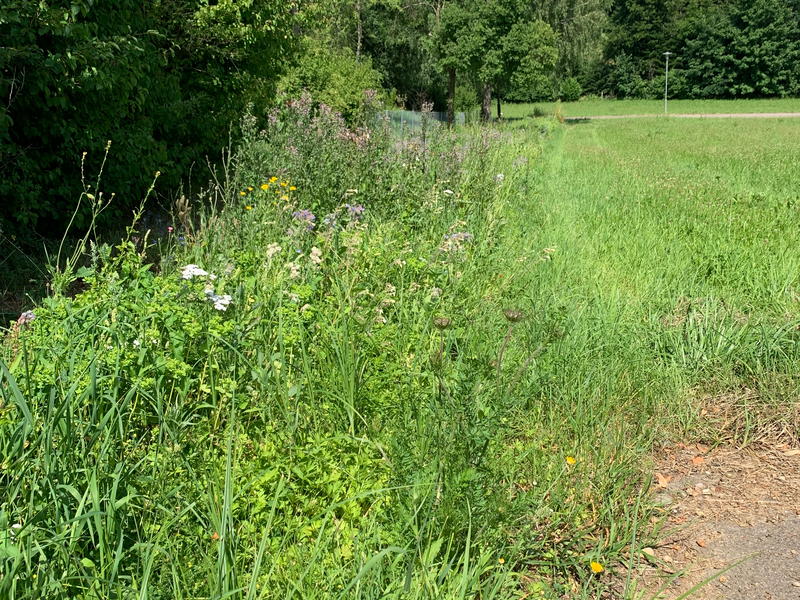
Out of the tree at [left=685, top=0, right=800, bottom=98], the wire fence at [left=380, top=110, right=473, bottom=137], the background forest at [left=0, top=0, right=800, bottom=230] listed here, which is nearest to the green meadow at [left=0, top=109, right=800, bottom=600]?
the background forest at [left=0, top=0, right=800, bottom=230]

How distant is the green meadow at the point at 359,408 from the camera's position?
1761 millimetres

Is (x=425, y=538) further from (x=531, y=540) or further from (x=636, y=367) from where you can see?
(x=636, y=367)

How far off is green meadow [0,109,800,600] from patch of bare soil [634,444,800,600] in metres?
0.09

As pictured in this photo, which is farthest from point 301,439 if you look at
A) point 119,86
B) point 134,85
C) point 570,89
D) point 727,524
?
point 570,89

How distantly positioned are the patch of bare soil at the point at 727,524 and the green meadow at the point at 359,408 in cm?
9

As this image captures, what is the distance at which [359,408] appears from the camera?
2.54 m

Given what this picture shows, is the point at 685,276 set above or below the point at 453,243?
below

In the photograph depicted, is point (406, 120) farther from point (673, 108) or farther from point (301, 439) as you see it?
point (673, 108)

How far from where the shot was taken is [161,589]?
5.22ft

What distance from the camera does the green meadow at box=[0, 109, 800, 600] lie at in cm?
176

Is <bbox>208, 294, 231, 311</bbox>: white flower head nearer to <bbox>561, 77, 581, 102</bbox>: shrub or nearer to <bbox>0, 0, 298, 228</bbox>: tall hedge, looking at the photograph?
<bbox>0, 0, 298, 228</bbox>: tall hedge

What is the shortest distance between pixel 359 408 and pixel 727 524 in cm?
149

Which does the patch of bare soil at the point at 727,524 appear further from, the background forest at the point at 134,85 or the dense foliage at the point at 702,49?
the dense foliage at the point at 702,49

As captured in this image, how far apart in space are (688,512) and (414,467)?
49.3 inches
